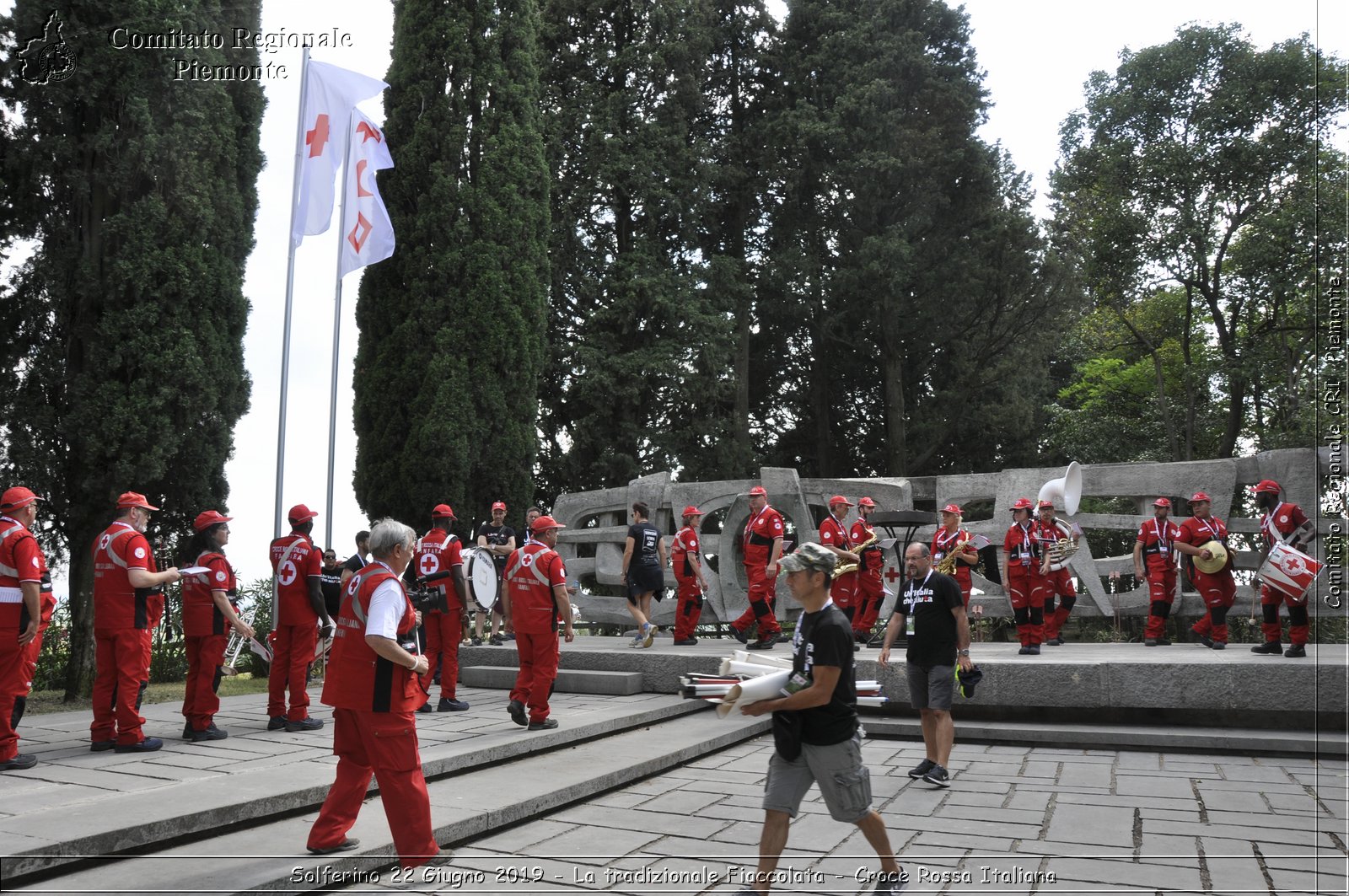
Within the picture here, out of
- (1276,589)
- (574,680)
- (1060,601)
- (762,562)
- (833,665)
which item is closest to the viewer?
(833,665)

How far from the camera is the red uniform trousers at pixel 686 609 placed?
A: 518 inches

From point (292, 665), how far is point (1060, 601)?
31.6 ft

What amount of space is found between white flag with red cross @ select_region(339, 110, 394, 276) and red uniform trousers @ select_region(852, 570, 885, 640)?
8984 millimetres

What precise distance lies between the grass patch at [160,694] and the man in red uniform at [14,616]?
16.0 ft

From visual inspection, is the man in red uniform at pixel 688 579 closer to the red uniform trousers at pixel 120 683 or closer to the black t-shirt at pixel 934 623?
the black t-shirt at pixel 934 623

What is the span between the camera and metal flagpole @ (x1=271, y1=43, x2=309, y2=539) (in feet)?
40.8

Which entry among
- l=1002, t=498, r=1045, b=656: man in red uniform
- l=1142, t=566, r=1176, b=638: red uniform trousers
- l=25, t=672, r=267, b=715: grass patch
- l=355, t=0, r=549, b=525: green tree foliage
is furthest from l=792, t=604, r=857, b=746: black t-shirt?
l=355, t=0, r=549, b=525: green tree foliage

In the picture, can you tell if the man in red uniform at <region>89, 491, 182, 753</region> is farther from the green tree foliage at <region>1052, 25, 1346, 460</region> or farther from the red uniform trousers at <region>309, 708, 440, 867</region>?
the green tree foliage at <region>1052, 25, 1346, 460</region>

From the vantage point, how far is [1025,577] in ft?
39.7

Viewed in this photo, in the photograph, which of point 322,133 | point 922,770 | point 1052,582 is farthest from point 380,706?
point 322,133

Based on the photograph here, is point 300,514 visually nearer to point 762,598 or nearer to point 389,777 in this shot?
point 389,777

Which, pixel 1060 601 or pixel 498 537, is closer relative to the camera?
pixel 1060 601

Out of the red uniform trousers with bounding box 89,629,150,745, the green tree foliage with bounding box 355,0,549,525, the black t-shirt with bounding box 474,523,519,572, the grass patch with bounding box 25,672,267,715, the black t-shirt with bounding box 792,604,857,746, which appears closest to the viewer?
the black t-shirt with bounding box 792,604,857,746

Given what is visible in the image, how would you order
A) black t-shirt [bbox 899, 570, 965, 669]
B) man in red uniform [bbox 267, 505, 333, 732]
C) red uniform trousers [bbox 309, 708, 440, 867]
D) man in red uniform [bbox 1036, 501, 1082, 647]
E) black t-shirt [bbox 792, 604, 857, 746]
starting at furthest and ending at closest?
man in red uniform [bbox 1036, 501, 1082, 647] → man in red uniform [bbox 267, 505, 333, 732] → black t-shirt [bbox 899, 570, 965, 669] → red uniform trousers [bbox 309, 708, 440, 867] → black t-shirt [bbox 792, 604, 857, 746]
